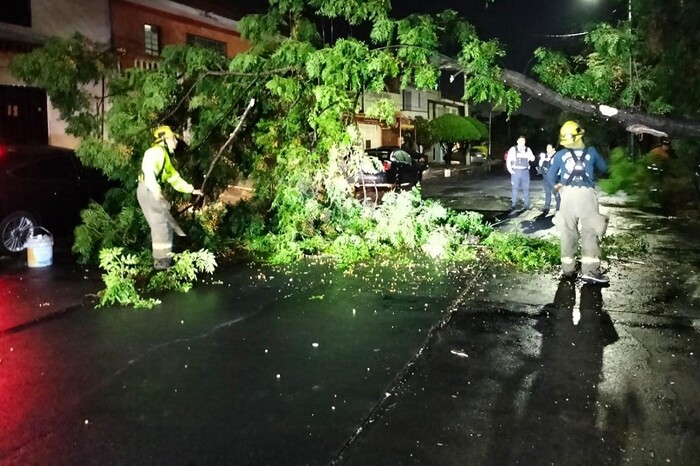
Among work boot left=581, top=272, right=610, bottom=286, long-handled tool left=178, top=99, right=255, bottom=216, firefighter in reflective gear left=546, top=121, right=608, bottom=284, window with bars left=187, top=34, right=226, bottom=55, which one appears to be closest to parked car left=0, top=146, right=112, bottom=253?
long-handled tool left=178, top=99, right=255, bottom=216

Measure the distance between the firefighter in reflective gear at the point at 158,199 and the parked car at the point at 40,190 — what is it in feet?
7.05

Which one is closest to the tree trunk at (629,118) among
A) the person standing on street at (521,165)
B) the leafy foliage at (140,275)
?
the leafy foliage at (140,275)

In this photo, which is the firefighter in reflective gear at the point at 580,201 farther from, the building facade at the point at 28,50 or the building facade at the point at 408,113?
the building facade at the point at 408,113

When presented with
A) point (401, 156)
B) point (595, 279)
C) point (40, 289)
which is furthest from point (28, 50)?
point (595, 279)

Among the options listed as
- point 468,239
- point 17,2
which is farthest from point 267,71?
point 17,2

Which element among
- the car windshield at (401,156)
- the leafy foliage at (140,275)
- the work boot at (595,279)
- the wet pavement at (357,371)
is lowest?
the wet pavement at (357,371)

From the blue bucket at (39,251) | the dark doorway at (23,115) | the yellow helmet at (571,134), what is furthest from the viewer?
the dark doorway at (23,115)

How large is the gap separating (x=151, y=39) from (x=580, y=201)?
628 inches

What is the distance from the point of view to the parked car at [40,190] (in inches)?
361

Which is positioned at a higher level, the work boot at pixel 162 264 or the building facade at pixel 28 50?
the building facade at pixel 28 50

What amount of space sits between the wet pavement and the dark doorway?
8.01m

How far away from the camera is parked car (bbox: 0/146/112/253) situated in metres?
9.16

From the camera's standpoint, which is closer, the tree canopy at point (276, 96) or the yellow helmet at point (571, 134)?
the yellow helmet at point (571, 134)

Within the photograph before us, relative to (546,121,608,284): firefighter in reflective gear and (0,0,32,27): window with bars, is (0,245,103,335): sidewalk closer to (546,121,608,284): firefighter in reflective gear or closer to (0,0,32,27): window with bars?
(546,121,608,284): firefighter in reflective gear
